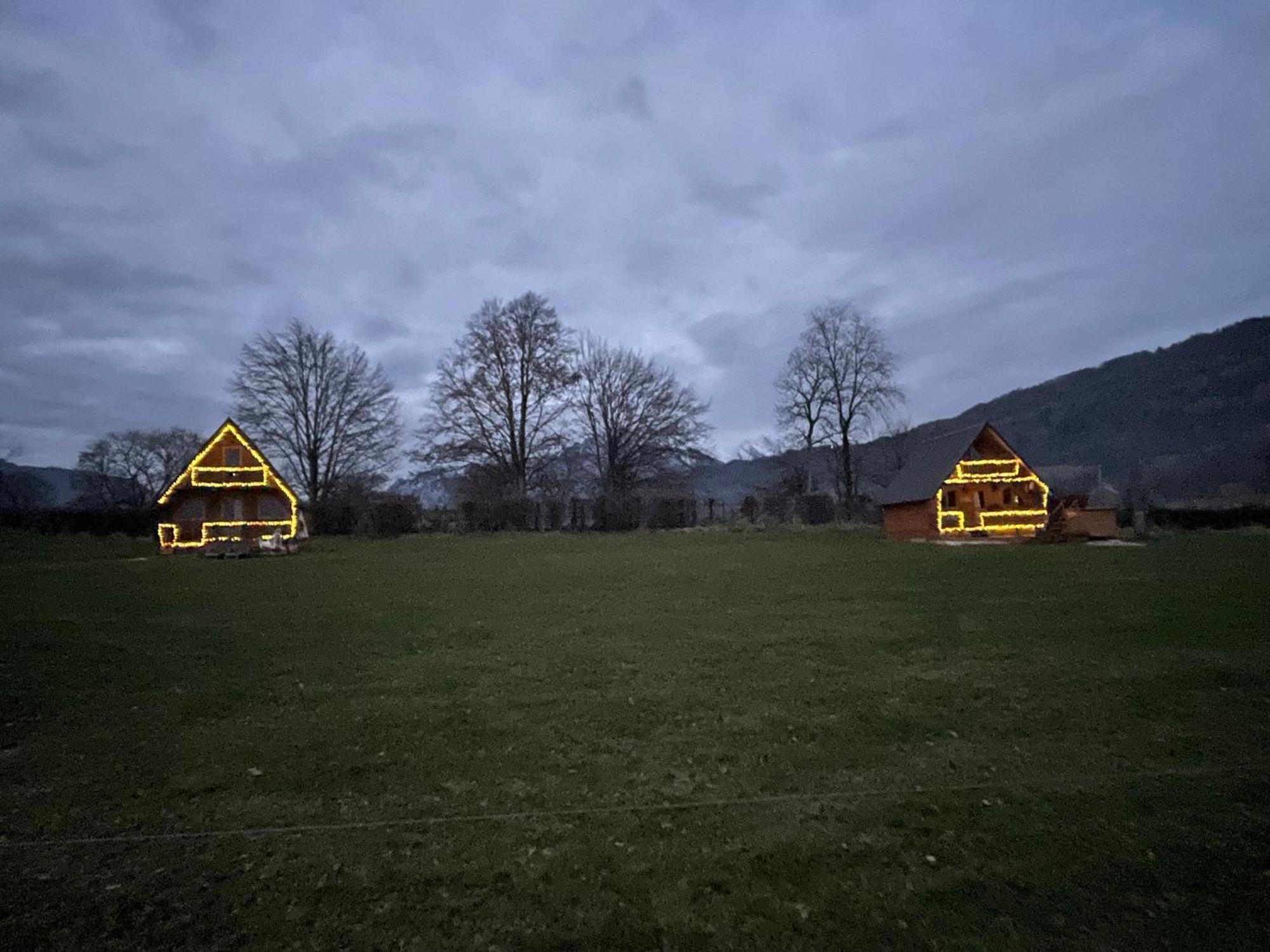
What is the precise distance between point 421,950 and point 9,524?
159ft

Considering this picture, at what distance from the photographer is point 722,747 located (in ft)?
17.4

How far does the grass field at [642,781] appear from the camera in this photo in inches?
125

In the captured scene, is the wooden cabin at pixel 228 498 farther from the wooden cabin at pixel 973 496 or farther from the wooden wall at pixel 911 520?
the wooden cabin at pixel 973 496

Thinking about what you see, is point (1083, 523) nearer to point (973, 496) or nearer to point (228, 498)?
point (973, 496)

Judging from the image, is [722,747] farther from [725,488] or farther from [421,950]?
[725,488]

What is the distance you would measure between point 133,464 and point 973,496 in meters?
72.6

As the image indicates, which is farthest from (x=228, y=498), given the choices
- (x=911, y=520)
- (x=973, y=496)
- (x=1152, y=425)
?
(x=1152, y=425)

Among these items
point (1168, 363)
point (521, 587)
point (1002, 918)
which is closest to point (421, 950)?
point (1002, 918)

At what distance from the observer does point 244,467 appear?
108ft

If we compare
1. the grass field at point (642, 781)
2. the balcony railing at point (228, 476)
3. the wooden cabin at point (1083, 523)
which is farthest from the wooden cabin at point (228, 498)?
the wooden cabin at point (1083, 523)

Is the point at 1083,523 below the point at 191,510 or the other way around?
below

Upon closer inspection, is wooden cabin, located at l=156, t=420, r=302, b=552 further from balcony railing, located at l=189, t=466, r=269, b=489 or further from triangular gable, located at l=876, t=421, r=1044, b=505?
triangular gable, located at l=876, t=421, r=1044, b=505

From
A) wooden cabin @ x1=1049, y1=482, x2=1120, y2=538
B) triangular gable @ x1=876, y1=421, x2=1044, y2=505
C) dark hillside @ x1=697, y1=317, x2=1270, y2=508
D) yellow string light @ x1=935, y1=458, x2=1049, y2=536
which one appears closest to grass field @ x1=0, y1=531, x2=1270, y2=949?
wooden cabin @ x1=1049, y1=482, x2=1120, y2=538

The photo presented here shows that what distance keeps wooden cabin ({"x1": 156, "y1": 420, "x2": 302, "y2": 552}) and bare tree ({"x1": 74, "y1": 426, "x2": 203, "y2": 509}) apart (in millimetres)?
36625
